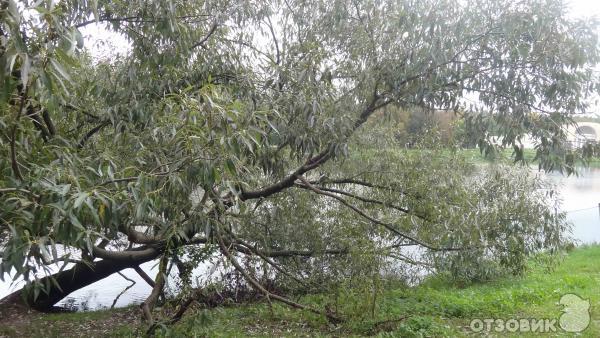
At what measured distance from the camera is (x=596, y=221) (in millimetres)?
14406

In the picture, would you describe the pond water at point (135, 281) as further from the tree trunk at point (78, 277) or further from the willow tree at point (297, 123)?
the willow tree at point (297, 123)

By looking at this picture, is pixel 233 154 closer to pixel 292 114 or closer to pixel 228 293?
pixel 292 114

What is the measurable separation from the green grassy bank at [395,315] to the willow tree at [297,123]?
544 millimetres

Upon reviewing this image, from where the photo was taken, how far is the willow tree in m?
3.46

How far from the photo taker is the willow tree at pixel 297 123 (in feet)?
11.3

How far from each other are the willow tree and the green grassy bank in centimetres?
54

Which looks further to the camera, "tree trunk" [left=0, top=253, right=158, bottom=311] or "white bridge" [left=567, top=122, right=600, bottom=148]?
"tree trunk" [left=0, top=253, right=158, bottom=311]

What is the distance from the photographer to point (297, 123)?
4.95 meters

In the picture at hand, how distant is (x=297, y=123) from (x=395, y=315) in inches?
92.6

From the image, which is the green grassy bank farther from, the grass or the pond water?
the pond water

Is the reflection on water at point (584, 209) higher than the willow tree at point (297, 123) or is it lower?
higher

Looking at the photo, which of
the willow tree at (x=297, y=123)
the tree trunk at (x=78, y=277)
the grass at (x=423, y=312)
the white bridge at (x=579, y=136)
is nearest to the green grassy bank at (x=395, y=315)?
the grass at (x=423, y=312)

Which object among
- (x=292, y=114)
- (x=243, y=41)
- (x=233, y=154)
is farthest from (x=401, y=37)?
(x=233, y=154)

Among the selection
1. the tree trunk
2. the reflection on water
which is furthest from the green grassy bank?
the reflection on water
